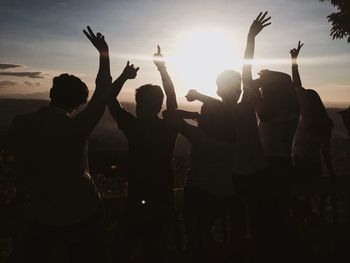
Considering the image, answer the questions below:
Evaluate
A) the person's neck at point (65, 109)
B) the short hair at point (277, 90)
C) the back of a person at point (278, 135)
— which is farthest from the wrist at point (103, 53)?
the back of a person at point (278, 135)

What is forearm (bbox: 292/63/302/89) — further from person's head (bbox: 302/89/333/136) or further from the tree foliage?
the tree foliage

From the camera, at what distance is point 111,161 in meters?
14.0

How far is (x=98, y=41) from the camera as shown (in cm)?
284

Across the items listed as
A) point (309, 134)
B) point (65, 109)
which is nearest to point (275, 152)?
point (309, 134)

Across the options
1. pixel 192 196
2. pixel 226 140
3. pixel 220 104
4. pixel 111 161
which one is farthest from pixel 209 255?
pixel 111 161

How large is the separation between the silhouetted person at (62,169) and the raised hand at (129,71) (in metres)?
0.29

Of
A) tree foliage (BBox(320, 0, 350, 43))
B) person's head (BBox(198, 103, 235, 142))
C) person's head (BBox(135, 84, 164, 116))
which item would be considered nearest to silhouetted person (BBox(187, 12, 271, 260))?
person's head (BBox(198, 103, 235, 142))

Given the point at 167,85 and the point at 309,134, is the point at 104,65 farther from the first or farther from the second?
the point at 309,134

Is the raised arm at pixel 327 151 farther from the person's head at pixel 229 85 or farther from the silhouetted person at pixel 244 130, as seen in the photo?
the person's head at pixel 229 85

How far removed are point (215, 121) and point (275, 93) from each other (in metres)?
1.00

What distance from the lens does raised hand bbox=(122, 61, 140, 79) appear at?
307 centimetres

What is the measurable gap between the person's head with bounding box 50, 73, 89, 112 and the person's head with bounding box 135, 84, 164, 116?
687mm

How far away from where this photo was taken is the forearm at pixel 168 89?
12.0 ft

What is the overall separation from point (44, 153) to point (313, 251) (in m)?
4.02
